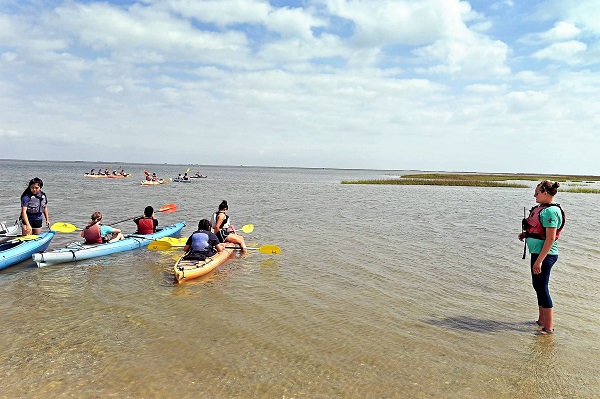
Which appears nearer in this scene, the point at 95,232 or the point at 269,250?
the point at 95,232

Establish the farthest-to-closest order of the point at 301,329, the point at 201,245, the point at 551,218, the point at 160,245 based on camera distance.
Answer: the point at 160,245, the point at 201,245, the point at 301,329, the point at 551,218

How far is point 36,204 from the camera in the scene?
11.8 m

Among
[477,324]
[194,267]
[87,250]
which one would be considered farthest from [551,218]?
[87,250]

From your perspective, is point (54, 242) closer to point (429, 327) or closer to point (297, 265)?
point (297, 265)

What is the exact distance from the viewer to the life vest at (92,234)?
468 inches

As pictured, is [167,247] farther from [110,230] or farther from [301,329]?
[301,329]

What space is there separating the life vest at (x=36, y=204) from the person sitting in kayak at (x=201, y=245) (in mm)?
4760

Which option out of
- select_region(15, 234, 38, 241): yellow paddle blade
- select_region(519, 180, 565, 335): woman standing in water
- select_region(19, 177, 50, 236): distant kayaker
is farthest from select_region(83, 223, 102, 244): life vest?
select_region(519, 180, 565, 335): woman standing in water

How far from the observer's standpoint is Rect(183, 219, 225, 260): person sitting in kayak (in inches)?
407

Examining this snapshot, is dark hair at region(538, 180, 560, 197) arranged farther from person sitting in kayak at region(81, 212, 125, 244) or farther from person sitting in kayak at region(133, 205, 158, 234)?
person sitting in kayak at region(133, 205, 158, 234)

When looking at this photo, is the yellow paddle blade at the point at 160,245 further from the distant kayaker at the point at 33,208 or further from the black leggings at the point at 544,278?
the black leggings at the point at 544,278

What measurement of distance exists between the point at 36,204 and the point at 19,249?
165 centimetres

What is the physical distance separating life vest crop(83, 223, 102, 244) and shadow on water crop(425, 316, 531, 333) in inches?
371

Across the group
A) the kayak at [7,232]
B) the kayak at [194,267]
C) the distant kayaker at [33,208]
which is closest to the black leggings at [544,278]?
the kayak at [194,267]
